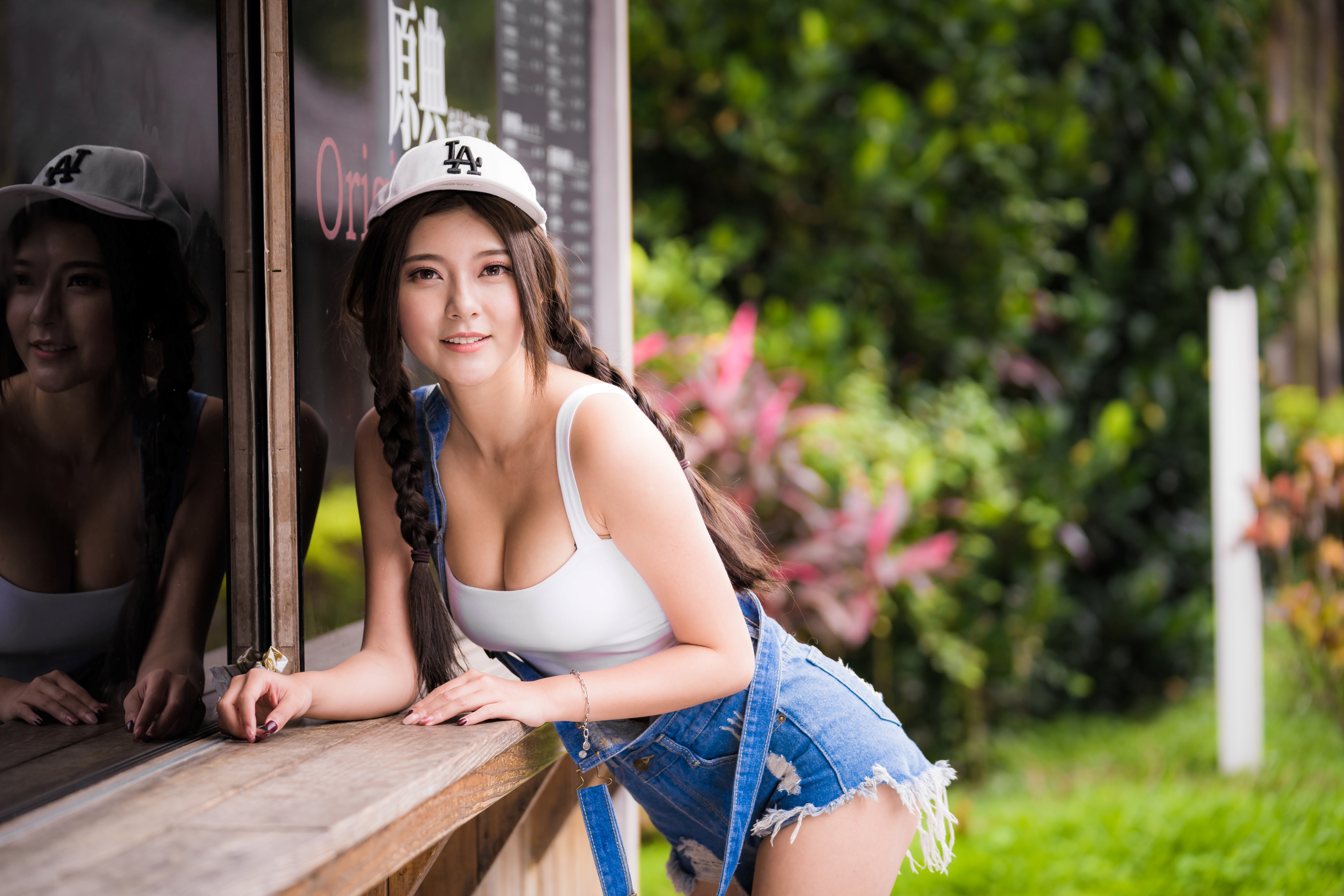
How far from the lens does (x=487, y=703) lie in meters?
1.35

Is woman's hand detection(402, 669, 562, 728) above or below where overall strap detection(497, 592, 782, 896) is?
above

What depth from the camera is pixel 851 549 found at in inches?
141

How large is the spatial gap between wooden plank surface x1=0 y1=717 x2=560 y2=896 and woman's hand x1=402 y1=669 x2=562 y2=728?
0.02m

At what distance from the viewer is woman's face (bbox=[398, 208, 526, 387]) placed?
138cm

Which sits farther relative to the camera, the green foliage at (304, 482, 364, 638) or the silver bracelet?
the green foliage at (304, 482, 364, 638)

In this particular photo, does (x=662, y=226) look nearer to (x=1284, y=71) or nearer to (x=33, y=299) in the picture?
(x=33, y=299)

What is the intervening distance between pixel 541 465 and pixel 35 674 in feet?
2.06

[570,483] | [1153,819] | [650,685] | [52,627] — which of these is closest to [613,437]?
[570,483]

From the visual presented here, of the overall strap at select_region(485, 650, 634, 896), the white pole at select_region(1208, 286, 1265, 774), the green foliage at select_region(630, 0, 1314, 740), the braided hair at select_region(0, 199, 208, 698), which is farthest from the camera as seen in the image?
the green foliage at select_region(630, 0, 1314, 740)

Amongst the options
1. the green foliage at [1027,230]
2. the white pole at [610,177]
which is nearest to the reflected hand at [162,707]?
the white pole at [610,177]

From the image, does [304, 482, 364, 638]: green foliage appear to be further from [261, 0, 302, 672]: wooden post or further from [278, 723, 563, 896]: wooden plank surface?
[278, 723, 563, 896]: wooden plank surface

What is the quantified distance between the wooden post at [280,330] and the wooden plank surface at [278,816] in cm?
23

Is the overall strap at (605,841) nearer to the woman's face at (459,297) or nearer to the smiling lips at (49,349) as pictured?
the woman's face at (459,297)

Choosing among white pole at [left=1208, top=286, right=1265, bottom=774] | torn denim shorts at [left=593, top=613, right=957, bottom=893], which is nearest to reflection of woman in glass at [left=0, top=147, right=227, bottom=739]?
torn denim shorts at [left=593, top=613, right=957, bottom=893]
